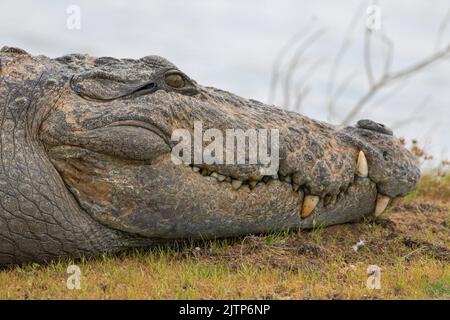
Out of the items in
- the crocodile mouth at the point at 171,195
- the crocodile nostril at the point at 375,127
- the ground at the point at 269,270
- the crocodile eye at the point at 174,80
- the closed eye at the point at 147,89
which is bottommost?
the ground at the point at 269,270

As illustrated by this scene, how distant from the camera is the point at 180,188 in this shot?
555 centimetres

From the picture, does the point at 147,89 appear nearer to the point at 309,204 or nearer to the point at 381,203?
the point at 309,204

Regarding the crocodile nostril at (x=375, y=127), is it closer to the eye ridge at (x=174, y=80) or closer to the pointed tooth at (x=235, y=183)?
the pointed tooth at (x=235, y=183)

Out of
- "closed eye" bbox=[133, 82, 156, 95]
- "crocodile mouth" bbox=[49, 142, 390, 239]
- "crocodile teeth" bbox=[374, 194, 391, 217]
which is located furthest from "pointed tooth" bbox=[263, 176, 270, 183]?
"crocodile teeth" bbox=[374, 194, 391, 217]

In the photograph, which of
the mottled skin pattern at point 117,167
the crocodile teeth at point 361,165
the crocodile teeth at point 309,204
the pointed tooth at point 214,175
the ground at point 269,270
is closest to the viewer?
the ground at point 269,270

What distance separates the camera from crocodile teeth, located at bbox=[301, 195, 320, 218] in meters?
6.14

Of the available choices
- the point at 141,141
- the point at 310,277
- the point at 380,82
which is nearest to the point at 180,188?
the point at 141,141

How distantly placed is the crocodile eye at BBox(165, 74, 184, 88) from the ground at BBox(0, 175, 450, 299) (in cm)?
131

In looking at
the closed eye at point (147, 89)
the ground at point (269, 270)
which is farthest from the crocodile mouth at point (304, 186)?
the closed eye at point (147, 89)

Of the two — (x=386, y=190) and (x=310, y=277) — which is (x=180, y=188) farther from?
(x=386, y=190)

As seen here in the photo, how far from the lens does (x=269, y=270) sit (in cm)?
564

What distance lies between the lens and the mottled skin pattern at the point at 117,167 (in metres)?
5.43

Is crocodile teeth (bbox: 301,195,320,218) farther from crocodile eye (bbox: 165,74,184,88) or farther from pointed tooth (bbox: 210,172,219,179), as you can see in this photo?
crocodile eye (bbox: 165,74,184,88)

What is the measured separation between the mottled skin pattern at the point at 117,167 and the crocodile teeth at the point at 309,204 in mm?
51
